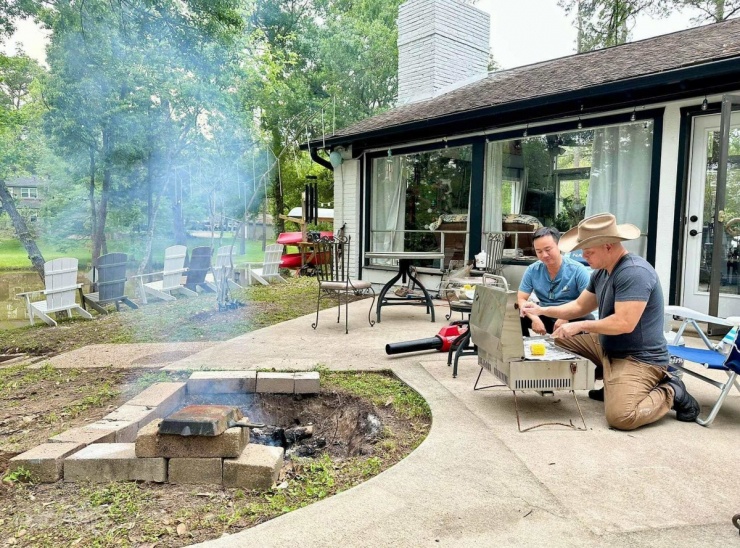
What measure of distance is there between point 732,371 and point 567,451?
1.07m

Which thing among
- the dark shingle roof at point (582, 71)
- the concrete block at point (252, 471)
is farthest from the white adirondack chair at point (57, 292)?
the concrete block at point (252, 471)

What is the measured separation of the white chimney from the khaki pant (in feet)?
25.9

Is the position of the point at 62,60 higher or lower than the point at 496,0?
lower

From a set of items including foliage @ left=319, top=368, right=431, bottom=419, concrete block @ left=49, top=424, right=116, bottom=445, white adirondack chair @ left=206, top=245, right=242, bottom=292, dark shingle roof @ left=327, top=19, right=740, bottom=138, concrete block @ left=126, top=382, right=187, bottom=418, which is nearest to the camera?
concrete block @ left=49, top=424, right=116, bottom=445

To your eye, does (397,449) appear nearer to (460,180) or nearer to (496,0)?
(460,180)

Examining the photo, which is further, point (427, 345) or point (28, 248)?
point (28, 248)

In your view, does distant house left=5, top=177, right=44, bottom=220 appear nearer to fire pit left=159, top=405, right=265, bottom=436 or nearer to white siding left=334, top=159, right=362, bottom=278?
white siding left=334, top=159, right=362, bottom=278

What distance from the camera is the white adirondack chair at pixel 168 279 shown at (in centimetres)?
819

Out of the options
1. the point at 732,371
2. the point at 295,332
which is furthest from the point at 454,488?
the point at 295,332

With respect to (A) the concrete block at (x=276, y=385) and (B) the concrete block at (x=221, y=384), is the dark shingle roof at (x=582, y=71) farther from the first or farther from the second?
(B) the concrete block at (x=221, y=384)

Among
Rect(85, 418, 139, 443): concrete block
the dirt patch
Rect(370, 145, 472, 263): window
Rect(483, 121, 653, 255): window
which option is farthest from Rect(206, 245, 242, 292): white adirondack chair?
Rect(85, 418, 139, 443): concrete block

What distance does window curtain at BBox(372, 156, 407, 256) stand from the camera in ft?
28.3

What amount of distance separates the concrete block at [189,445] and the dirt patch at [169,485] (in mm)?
142

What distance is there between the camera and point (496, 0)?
22625 mm
